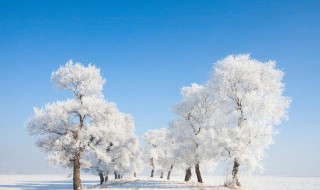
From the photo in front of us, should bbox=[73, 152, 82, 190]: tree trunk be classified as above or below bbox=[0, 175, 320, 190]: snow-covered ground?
above

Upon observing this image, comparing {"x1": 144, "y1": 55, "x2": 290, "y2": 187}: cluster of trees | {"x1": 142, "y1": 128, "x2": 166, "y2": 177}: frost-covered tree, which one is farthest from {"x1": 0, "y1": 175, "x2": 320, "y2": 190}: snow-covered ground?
{"x1": 142, "y1": 128, "x2": 166, "y2": 177}: frost-covered tree

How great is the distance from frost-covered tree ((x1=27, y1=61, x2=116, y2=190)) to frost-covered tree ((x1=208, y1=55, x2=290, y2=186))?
12.7 metres

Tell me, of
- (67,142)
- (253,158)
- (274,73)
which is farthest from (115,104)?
(274,73)

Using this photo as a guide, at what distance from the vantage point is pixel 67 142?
38.7 m

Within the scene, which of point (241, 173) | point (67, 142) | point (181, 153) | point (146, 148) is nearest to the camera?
point (67, 142)

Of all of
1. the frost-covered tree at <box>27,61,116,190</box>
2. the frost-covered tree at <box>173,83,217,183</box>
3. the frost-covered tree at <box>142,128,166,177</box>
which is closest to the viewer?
the frost-covered tree at <box>27,61,116,190</box>

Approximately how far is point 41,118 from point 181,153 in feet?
64.6

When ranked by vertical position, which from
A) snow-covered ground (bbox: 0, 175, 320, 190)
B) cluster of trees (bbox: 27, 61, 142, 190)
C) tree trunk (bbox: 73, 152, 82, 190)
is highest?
cluster of trees (bbox: 27, 61, 142, 190)

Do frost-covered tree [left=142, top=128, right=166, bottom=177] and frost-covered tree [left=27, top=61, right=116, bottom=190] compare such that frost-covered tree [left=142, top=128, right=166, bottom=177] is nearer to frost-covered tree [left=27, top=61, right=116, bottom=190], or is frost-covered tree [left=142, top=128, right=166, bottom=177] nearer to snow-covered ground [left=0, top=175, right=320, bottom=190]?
snow-covered ground [left=0, top=175, right=320, bottom=190]

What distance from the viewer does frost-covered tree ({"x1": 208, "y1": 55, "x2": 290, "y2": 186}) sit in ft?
133

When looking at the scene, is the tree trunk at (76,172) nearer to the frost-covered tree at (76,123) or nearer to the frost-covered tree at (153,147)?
the frost-covered tree at (76,123)

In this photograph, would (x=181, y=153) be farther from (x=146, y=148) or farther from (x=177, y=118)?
(x=146, y=148)

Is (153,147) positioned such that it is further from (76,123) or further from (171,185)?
(76,123)

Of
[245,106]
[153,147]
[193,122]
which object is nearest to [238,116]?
[245,106]
